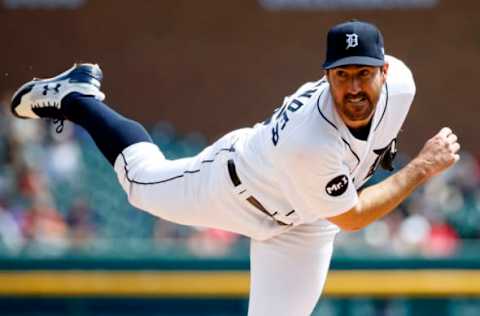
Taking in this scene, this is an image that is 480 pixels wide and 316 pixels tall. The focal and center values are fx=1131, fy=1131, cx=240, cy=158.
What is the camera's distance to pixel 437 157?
4.46 metres

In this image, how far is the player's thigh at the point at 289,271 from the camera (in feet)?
15.3

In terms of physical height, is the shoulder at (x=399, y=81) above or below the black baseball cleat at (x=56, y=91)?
below

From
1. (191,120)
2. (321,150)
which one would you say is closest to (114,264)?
(321,150)

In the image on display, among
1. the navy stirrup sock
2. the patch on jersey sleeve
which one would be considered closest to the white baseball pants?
the navy stirrup sock

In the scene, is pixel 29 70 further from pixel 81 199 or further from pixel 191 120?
Result: pixel 81 199

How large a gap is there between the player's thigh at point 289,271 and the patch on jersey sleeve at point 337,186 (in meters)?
0.40

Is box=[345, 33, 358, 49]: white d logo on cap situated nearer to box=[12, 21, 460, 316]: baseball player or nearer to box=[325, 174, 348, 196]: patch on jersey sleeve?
box=[12, 21, 460, 316]: baseball player

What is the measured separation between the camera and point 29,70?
12.0 m

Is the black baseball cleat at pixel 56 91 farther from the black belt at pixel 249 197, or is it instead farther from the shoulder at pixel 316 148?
the shoulder at pixel 316 148

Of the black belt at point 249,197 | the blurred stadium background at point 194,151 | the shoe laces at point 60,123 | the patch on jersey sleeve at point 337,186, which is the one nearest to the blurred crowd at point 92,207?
the blurred stadium background at point 194,151

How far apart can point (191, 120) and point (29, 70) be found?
1.80m

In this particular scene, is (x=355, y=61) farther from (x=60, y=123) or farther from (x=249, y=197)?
(x=60, y=123)

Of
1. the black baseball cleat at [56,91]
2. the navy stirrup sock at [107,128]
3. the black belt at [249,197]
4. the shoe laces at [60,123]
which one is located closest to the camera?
the black belt at [249,197]

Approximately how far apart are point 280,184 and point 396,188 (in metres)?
0.46
